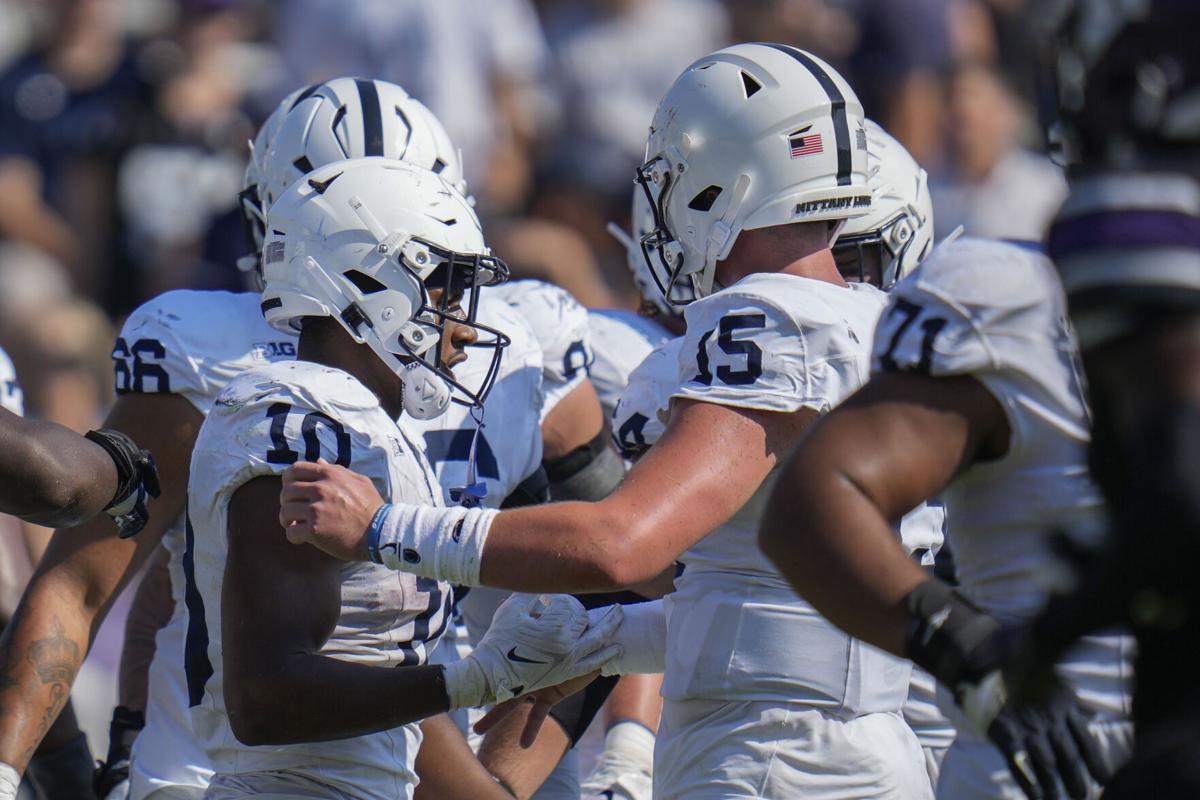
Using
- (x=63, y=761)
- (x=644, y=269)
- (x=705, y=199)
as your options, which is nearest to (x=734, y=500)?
(x=705, y=199)

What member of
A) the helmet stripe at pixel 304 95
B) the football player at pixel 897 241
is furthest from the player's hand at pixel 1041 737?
the helmet stripe at pixel 304 95

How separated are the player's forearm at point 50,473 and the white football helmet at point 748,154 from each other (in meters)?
1.25

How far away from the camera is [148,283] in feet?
29.1

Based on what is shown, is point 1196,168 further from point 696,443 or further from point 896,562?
point 696,443

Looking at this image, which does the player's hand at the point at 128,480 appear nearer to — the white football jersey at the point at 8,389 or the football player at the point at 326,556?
the football player at the point at 326,556

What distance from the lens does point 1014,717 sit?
A: 2.32 meters

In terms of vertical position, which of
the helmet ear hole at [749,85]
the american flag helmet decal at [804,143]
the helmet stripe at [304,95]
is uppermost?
the helmet ear hole at [749,85]

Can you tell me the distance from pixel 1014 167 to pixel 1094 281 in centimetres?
684

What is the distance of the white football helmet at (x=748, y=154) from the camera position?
3.59 meters

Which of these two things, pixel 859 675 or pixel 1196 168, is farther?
pixel 859 675

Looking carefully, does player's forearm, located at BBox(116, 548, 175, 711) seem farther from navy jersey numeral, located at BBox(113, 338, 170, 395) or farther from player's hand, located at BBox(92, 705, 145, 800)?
navy jersey numeral, located at BBox(113, 338, 170, 395)

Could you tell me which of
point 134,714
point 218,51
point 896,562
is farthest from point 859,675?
point 218,51

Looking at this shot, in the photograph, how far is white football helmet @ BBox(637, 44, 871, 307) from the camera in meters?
3.59

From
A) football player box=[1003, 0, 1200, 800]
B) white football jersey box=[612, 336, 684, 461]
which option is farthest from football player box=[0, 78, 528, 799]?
football player box=[1003, 0, 1200, 800]
